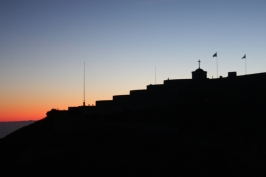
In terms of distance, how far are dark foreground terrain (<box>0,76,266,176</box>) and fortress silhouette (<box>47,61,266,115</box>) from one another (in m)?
0.25

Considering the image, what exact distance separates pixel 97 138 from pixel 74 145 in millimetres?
1327

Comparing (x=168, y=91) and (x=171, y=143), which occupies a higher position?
(x=168, y=91)

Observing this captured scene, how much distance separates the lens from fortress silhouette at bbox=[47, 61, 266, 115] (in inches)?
1048

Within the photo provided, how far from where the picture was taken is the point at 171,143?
18625 millimetres

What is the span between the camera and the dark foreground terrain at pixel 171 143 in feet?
50.4

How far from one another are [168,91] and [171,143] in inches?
569

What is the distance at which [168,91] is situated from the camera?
3284cm

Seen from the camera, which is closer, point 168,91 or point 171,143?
point 171,143

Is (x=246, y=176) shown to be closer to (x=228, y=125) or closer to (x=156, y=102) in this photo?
(x=228, y=125)

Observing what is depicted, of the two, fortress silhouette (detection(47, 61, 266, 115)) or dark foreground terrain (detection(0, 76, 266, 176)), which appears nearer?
dark foreground terrain (detection(0, 76, 266, 176))

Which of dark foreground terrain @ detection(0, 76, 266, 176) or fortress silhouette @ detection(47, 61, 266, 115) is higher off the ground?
fortress silhouette @ detection(47, 61, 266, 115)

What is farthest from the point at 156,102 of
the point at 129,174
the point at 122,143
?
the point at 129,174

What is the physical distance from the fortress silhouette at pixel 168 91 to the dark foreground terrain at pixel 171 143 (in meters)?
0.25

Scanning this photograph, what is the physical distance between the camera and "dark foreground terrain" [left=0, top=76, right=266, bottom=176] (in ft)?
50.4
